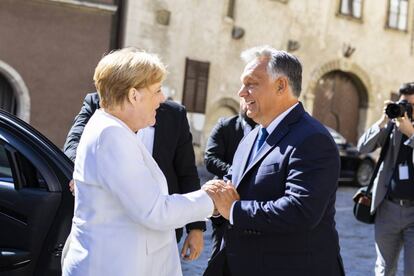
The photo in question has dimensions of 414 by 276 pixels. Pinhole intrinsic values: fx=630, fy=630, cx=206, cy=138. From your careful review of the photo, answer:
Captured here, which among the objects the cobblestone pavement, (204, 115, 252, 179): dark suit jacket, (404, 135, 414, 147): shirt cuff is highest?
(404, 135, 414, 147): shirt cuff

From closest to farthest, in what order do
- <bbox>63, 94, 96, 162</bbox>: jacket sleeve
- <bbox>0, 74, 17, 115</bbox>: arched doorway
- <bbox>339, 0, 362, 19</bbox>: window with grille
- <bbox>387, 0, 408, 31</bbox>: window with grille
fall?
<bbox>63, 94, 96, 162</bbox>: jacket sleeve, <bbox>0, 74, 17, 115</bbox>: arched doorway, <bbox>339, 0, 362, 19</bbox>: window with grille, <bbox>387, 0, 408, 31</bbox>: window with grille

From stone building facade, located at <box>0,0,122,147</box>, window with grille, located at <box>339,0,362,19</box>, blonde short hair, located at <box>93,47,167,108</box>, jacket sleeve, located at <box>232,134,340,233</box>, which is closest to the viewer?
blonde short hair, located at <box>93,47,167,108</box>

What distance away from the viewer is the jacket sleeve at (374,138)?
15.9 feet

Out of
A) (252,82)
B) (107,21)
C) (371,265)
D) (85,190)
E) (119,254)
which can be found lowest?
(371,265)

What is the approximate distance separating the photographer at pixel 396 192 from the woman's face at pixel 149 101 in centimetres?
264

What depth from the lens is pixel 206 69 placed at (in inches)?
662

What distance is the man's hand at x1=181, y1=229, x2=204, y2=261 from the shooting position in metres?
2.97

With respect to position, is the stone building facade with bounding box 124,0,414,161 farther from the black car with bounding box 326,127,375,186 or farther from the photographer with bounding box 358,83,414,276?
the photographer with bounding box 358,83,414,276

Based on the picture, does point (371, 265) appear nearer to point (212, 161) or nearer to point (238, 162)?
point (212, 161)

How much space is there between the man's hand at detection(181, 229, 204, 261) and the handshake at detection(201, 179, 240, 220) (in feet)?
1.61

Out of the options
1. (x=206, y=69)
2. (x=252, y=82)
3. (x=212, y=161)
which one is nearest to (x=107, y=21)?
(x=206, y=69)

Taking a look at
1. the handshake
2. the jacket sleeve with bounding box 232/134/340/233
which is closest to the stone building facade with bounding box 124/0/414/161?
the handshake

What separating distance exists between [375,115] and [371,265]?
45.8 ft

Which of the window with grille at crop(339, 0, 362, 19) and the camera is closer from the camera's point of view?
the camera
